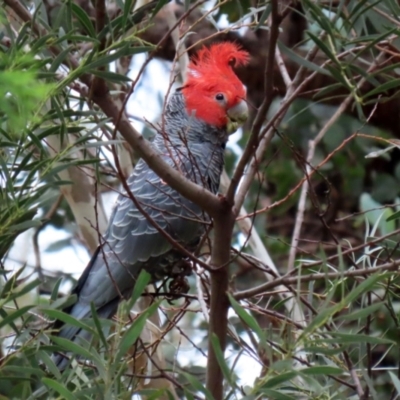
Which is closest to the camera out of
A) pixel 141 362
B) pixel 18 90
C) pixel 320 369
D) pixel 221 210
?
pixel 18 90

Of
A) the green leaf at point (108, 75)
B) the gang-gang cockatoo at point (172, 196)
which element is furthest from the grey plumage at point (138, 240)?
the green leaf at point (108, 75)

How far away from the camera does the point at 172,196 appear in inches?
65.1

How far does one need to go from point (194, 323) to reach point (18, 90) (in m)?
2.32

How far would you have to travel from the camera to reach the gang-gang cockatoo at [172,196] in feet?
5.30

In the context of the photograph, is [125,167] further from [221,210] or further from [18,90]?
[18,90]

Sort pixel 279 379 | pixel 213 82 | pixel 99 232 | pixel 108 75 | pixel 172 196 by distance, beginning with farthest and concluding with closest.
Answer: pixel 213 82 < pixel 172 196 < pixel 99 232 < pixel 108 75 < pixel 279 379

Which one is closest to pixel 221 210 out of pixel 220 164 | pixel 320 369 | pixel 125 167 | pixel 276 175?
pixel 320 369

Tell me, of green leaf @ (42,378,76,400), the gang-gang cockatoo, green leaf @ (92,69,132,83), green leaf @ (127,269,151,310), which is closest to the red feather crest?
the gang-gang cockatoo

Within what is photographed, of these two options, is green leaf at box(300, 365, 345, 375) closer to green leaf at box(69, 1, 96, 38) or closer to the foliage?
the foliage

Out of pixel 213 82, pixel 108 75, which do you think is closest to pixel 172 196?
pixel 213 82

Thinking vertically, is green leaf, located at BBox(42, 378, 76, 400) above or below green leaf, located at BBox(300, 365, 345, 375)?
below

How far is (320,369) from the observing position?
34.0 inches

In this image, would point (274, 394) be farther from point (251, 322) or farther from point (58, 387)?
point (58, 387)

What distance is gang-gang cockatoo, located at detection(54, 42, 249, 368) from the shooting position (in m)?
1.61
